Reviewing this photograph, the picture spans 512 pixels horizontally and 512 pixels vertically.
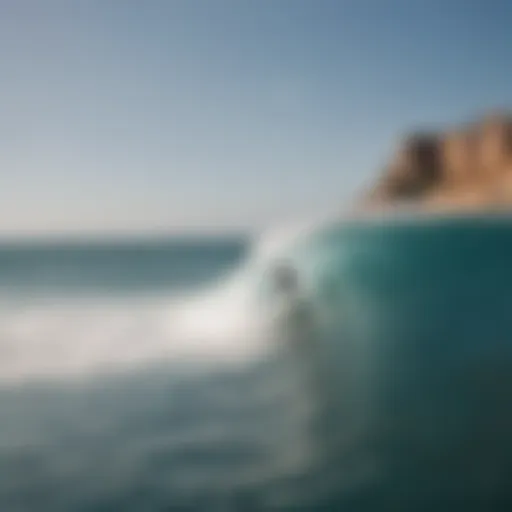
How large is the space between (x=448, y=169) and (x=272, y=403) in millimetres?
60892

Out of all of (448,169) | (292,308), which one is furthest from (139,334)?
(448,169)

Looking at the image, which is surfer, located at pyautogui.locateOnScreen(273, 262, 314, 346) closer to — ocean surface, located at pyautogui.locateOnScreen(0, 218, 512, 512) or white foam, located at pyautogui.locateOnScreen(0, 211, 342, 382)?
ocean surface, located at pyautogui.locateOnScreen(0, 218, 512, 512)

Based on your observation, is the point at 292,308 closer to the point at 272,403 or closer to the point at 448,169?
the point at 272,403

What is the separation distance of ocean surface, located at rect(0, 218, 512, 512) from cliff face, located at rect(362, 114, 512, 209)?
4399cm

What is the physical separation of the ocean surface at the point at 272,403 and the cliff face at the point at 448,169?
4399cm

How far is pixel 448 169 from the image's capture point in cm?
6525

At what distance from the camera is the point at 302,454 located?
6191 mm

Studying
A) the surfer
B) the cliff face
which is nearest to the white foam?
the surfer

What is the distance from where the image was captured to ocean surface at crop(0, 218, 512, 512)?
5.52 meters

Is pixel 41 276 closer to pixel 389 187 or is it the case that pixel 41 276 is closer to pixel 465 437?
pixel 389 187

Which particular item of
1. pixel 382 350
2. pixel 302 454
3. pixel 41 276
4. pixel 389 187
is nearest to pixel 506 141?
pixel 389 187

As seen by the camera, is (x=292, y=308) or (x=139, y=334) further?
(x=292, y=308)

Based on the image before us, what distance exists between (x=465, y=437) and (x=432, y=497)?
4.39ft

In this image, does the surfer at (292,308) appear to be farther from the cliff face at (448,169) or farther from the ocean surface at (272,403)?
the cliff face at (448,169)
